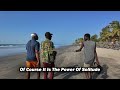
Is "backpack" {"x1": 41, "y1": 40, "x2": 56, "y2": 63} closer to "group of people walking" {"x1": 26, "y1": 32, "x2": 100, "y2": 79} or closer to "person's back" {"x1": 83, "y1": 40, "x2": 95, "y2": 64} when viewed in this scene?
"group of people walking" {"x1": 26, "y1": 32, "x2": 100, "y2": 79}

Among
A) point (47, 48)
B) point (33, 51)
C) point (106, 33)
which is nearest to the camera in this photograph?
point (47, 48)

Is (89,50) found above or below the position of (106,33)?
below

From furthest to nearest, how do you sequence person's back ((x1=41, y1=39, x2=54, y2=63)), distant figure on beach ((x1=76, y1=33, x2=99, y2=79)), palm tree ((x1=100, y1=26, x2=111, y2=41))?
palm tree ((x1=100, y1=26, x2=111, y2=41)), distant figure on beach ((x1=76, y1=33, x2=99, y2=79)), person's back ((x1=41, y1=39, x2=54, y2=63))

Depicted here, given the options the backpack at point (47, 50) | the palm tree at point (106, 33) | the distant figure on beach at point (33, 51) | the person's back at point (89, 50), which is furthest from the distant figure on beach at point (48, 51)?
the palm tree at point (106, 33)

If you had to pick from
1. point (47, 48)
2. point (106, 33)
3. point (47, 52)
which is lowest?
point (47, 52)

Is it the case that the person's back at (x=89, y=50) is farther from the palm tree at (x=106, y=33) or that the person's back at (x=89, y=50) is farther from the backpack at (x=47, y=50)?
the palm tree at (x=106, y=33)

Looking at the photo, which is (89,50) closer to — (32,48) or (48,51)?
(48,51)

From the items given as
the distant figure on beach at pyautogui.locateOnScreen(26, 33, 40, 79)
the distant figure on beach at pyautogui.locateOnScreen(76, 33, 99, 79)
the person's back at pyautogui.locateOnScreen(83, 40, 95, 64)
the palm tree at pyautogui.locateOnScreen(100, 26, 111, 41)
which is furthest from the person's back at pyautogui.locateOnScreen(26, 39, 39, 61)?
the palm tree at pyautogui.locateOnScreen(100, 26, 111, 41)

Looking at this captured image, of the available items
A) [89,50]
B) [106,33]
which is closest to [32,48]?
[89,50]

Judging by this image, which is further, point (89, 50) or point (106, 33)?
point (106, 33)
